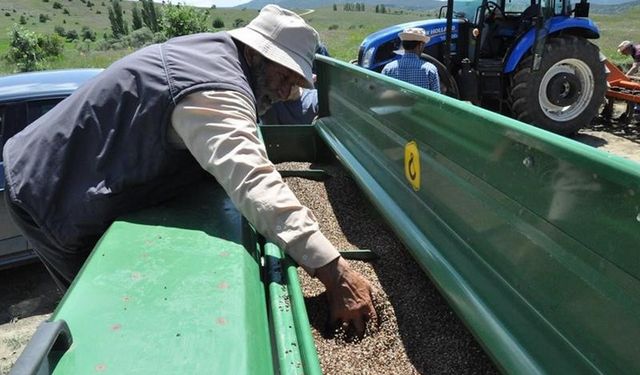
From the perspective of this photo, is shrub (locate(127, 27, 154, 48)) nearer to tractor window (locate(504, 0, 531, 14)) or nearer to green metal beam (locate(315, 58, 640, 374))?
tractor window (locate(504, 0, 531, 14))

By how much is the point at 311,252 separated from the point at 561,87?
730cm

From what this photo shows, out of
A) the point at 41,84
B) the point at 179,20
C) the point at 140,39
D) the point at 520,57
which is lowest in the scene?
the point at 140,39

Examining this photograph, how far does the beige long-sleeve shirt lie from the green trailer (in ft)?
0.38

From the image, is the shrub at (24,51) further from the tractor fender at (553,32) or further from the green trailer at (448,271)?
the green trailer at (448,271)

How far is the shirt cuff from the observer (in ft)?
5.14

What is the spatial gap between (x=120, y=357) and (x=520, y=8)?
27.2 ft

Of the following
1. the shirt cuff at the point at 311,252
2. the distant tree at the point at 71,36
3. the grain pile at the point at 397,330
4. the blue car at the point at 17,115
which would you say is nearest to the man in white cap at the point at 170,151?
the shirt cuff at the point at 311,252

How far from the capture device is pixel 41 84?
14.6 ft

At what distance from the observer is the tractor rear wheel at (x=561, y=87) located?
24.3ft

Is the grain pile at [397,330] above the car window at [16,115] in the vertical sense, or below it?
below

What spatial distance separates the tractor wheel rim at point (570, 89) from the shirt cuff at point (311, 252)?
6.88 m

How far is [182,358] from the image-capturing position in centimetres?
109

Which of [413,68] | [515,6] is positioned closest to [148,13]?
[515,6]

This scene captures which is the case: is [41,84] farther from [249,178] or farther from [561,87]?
[561,87]
